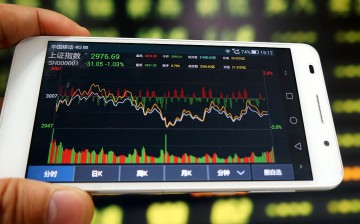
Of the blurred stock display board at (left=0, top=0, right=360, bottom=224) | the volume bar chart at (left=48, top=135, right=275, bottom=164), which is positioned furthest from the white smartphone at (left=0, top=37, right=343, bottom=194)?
the blurred stock display board at (left=0, top=0, right=360, bottom=224)

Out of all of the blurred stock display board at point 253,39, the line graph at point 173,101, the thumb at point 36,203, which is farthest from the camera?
the blurred stock display board at point 253,39

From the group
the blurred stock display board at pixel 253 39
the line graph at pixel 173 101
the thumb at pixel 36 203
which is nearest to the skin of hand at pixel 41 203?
the thumb at pixel 36 203

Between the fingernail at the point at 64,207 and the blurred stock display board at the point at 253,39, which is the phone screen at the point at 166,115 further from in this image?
the blurred stock display board at the point at 253,39

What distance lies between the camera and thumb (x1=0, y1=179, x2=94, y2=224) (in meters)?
0.55

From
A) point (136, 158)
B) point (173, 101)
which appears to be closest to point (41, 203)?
point (136, 158)

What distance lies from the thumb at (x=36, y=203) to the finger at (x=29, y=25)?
1.11 feet

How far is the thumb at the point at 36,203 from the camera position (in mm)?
552

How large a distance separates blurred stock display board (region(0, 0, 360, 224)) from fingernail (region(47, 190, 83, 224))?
32 centimetres

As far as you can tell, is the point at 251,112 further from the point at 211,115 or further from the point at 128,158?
the point at 128,158

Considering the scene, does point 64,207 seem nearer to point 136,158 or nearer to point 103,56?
point 136,158

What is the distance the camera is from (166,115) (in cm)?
68

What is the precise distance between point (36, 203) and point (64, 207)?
42mm

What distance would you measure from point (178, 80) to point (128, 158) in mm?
173

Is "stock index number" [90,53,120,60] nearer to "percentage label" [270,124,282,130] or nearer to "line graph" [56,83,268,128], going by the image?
"line graph" [56,83,268,128]
